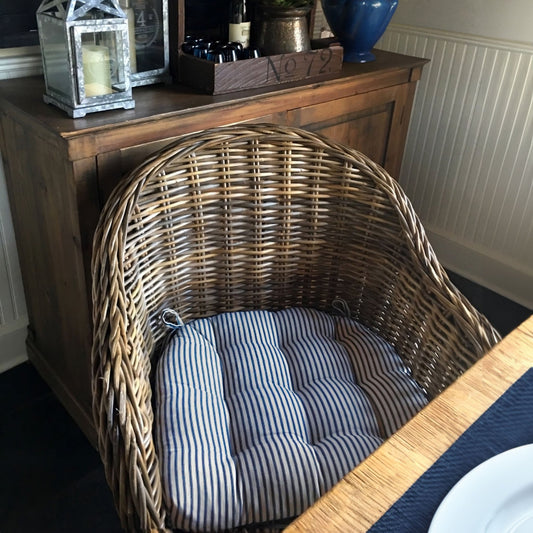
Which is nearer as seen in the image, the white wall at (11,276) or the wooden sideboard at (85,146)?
the wooden sideboard at (85,146)

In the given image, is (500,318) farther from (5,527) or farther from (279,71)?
(5,527)

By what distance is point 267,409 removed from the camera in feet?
3.34

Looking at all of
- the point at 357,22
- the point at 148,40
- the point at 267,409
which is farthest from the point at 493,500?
the point at 357,22

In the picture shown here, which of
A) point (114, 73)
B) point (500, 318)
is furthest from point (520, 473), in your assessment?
point (500, 318)

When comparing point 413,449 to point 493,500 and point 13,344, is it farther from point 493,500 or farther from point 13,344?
point 13,344

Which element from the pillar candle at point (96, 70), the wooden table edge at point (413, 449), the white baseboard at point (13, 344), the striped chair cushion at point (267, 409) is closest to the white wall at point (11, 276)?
the white baseboard at point (13, 344)

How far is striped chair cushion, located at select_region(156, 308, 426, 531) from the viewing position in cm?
88

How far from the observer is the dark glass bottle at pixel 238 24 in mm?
1398

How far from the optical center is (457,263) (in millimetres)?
2223

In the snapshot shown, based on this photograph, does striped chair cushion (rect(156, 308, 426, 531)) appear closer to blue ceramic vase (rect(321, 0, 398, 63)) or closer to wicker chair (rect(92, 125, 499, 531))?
wicker chair (rect(92, 125, 499, 531))

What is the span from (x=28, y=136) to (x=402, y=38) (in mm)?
1439

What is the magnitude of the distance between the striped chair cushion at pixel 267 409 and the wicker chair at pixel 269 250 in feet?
0.19

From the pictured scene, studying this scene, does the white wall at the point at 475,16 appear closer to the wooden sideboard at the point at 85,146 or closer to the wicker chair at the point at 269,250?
the wooden sideboard at the point at 85,146

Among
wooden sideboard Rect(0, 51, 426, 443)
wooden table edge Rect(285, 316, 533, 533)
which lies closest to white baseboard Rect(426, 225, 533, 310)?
wooden sideboard Rect(0, 51, 426, 443)
